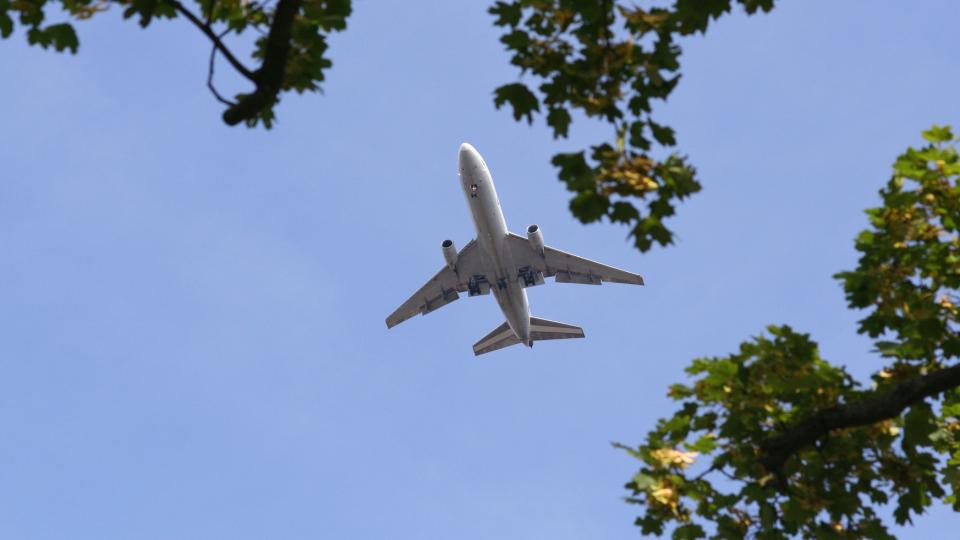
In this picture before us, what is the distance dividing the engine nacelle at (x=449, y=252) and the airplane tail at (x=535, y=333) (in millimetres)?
9113

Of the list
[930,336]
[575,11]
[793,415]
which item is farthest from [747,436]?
[575,11]

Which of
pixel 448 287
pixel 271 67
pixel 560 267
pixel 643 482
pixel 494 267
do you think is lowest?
pixel 643 482

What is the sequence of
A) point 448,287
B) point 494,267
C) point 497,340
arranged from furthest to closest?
1. point 497,340
2. point 448,287
3. point 494,267

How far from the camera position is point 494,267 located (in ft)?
183

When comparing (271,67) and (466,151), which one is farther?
(466,151)

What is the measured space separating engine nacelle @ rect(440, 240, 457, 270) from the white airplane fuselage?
188cm

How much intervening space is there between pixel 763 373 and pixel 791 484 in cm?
141

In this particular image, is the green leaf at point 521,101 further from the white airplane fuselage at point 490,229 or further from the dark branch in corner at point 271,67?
the white airplane fuselage at point 490,229

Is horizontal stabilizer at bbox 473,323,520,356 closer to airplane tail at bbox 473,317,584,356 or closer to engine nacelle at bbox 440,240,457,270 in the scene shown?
airplane tail at bbox 473,317,584,356

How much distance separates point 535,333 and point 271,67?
55.8 m

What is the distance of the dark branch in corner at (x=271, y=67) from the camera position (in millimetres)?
Result: 9695

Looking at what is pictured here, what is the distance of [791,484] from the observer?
1228 cm

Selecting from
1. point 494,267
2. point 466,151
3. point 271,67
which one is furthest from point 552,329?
point 271,67

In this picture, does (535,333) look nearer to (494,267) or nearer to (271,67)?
(494,267)
